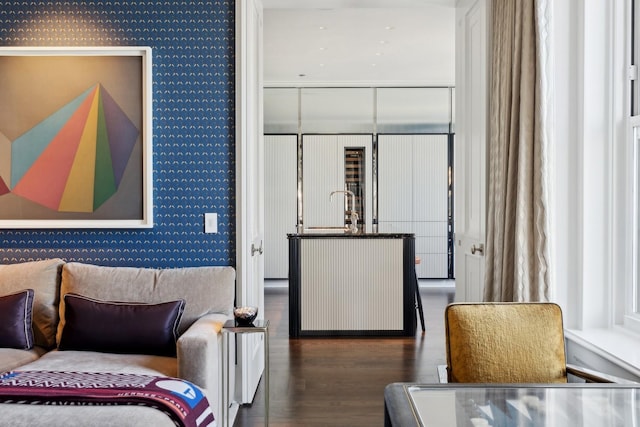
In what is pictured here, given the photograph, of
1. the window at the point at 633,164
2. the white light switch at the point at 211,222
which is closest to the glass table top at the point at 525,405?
the window at the point at 633,164

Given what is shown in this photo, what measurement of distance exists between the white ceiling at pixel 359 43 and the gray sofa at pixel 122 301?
2.13m

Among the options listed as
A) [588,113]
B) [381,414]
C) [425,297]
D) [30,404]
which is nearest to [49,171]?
[30,404]

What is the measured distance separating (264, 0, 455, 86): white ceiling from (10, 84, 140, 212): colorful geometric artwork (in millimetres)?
1440

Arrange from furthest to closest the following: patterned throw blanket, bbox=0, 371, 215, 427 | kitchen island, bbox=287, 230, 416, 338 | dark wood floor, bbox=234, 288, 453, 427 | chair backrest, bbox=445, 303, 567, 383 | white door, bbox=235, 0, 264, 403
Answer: kitchen island, bbox=287, 230, 416, 338
white door, bbox=235, 0, 264, 403
dark wood floor, bbox=234, 288, 453, 427
chair backrest, bbox=445, 303, 567, 383
patterned throw blanket, bbox=0, 371, 215, 427

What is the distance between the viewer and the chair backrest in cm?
186

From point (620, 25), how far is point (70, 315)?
2.90 meters

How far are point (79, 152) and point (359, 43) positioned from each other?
11.6 feet

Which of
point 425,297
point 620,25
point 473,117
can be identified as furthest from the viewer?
point 425,297

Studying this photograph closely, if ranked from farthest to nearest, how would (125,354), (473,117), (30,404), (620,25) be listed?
1. (473,117)
2. (125,354)
3. (620,25)
4. (30,404)

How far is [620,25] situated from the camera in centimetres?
225

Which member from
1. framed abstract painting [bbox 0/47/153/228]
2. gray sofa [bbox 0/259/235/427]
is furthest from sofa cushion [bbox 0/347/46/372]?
framed abstract painting [bbox 0/47/153/228]

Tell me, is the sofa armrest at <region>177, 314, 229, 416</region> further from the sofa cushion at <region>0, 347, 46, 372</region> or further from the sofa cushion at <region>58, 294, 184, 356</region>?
the sofa cushion at <region>0, 347, 46, 372</region>

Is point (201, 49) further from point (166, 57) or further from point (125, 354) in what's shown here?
point (125, 354)

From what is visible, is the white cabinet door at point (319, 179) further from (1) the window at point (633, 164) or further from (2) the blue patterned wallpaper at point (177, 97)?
(1) the window at point (633, 164)
